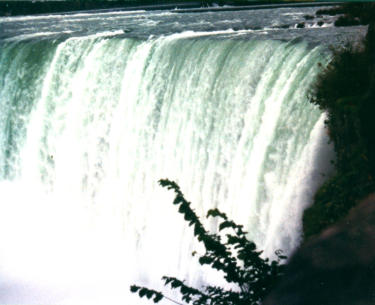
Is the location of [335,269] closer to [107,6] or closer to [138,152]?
[138,152]

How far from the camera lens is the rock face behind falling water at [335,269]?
634 cm

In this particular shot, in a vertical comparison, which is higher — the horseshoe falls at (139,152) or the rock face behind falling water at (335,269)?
the horseshoe falls at (139,152)

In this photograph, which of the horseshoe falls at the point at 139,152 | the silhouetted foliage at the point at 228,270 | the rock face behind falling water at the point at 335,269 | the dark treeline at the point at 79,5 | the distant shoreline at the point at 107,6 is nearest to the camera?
the rock face behind falling water at the point at 335,269

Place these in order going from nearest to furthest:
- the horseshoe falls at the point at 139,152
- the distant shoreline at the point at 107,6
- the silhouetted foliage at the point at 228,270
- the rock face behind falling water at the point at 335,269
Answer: the rock face behind falling water at the point at 335,269, the silhouetted foliage at the point at 228,270, the horseshoe falls at the point at 139,152, the distant shoreline at the point at 107,6

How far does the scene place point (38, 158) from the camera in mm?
16688

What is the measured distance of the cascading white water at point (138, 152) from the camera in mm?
10453

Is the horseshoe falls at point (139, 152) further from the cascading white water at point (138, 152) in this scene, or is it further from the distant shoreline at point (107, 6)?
the distant shoreline at point (107, 6)

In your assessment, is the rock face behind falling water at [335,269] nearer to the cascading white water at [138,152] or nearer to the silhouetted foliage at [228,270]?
the silhouetted foliage at [228,270]

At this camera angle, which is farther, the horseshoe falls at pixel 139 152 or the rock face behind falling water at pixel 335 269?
the horseshoe falls at pixel 139 152

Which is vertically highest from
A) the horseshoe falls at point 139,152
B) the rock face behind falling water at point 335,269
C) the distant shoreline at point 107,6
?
the distant shoreline at point 107,6

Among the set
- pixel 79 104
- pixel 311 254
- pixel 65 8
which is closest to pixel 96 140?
pixel 79 104

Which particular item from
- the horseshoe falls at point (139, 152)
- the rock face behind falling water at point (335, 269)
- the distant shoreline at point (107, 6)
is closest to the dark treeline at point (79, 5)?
the distant shoreline at point (107, 6)

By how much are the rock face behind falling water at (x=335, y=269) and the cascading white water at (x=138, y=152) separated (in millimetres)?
1837

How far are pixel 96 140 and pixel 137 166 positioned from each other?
5.39 feet
